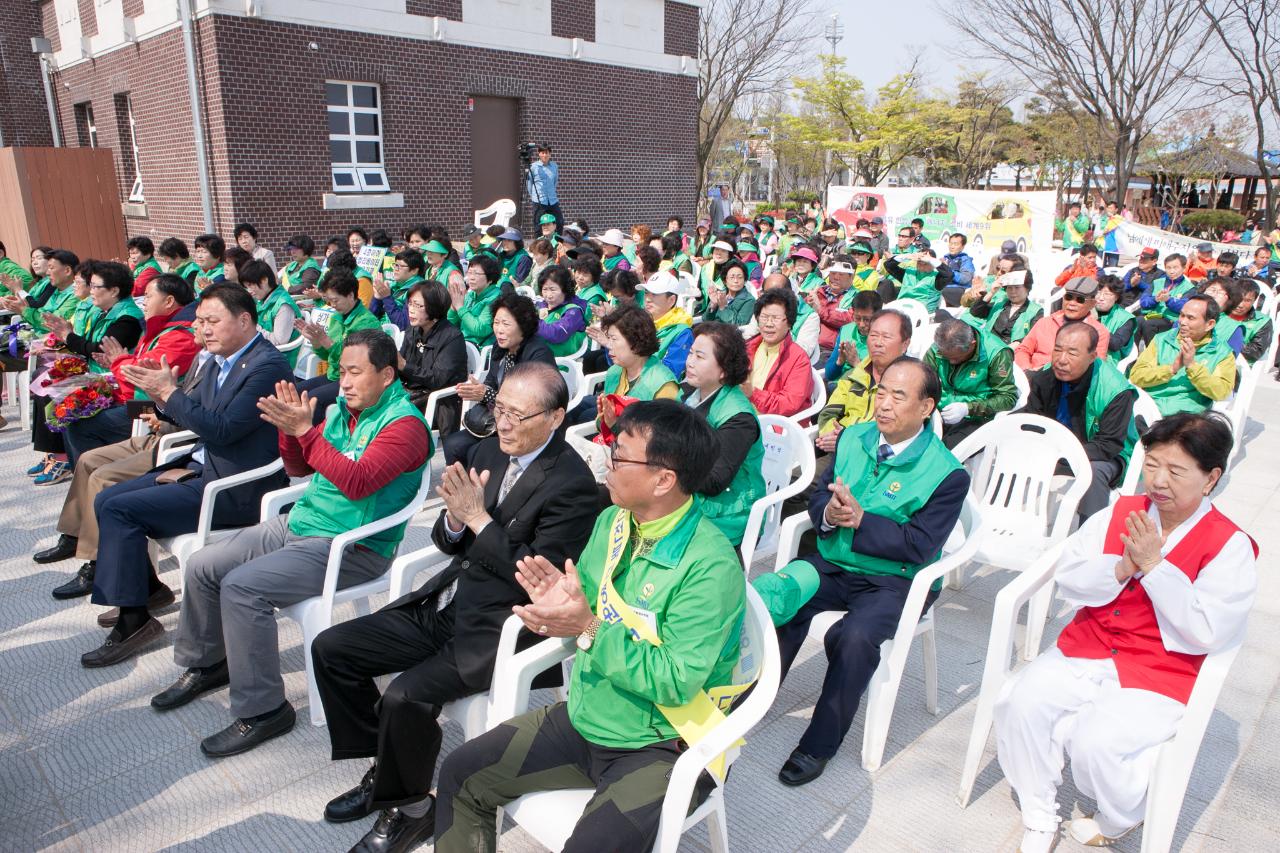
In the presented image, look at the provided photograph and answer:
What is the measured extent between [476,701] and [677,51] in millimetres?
16422

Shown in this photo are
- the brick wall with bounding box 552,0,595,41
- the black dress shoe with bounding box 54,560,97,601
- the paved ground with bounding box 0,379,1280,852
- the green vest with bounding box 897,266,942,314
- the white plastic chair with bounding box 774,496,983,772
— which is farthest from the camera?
the brick wall with bounding box 552,0,595,41

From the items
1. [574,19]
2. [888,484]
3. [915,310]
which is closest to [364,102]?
[574,19]

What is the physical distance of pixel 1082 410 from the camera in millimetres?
4461

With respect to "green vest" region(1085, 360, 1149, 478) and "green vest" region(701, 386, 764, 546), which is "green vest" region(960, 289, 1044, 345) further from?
"green vest" region(701, 386, 764, 546)

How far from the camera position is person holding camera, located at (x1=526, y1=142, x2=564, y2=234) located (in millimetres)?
13586

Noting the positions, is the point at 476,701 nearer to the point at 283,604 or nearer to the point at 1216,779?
the point at 283,604

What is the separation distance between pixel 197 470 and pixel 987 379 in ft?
Answer: 13.5

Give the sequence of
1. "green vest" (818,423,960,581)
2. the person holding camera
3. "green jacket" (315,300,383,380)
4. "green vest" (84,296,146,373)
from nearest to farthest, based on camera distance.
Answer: "green vest" (818,423,960,581) → "green vest" (84,296,146,373) → "green jacket" (315,300,383,380) → the person holding camera

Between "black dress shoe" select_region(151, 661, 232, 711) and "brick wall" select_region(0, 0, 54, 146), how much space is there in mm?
17162

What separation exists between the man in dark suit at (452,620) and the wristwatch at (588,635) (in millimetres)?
424

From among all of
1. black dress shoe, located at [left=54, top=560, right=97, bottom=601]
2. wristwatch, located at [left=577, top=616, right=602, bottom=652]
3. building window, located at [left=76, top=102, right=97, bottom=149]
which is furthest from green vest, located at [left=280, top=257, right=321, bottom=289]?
building window, located at [left=76, top=102, right=97, bottom=149]

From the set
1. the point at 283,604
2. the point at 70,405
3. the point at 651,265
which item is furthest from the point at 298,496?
the point at 651,265

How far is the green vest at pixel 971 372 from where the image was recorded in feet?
15.5

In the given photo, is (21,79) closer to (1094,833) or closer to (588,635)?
(588,635)
